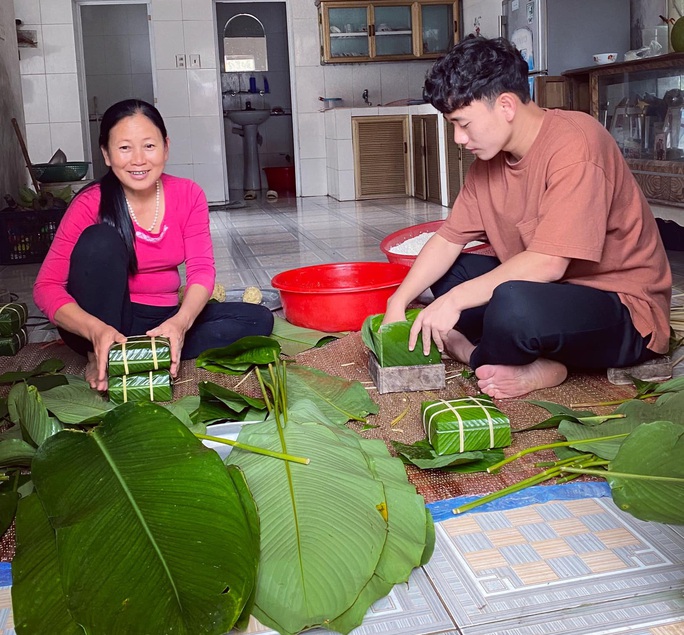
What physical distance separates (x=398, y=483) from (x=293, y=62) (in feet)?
24.1

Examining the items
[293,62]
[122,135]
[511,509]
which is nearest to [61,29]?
[293,62]

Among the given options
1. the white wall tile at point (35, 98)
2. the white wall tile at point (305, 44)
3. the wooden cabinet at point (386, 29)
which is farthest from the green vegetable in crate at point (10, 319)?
the white wall tile at point (305, 44)

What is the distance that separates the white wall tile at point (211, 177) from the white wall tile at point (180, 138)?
14cm

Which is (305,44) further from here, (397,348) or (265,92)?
(397,348)


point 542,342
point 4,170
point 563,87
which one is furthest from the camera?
point 4,170

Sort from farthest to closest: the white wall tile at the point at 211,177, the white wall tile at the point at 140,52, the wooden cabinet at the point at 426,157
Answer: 1. the white wall tile at the point at 140,52
2. the white wall tile at the point at 211,177
3. the wooden cabinet at the point at 426,157

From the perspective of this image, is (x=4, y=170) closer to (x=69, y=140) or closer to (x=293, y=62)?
(x=69, y=140)

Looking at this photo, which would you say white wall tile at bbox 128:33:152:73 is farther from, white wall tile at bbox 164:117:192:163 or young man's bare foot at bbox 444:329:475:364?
young man's bare foot at bbox 444:329:475:364

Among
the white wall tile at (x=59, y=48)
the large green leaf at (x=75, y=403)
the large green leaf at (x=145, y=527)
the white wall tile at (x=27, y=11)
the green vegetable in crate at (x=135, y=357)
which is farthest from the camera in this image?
the white wall tile at (x=59, y=48)

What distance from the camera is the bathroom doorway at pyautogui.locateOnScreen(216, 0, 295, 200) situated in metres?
9.35

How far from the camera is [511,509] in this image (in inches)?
54.4

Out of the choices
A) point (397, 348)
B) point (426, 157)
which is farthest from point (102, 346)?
point (426, 157)

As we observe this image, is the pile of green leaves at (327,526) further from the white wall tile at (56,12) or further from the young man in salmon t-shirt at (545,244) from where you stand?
the white wall tile at (56,12)

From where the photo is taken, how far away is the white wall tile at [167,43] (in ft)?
25.0
